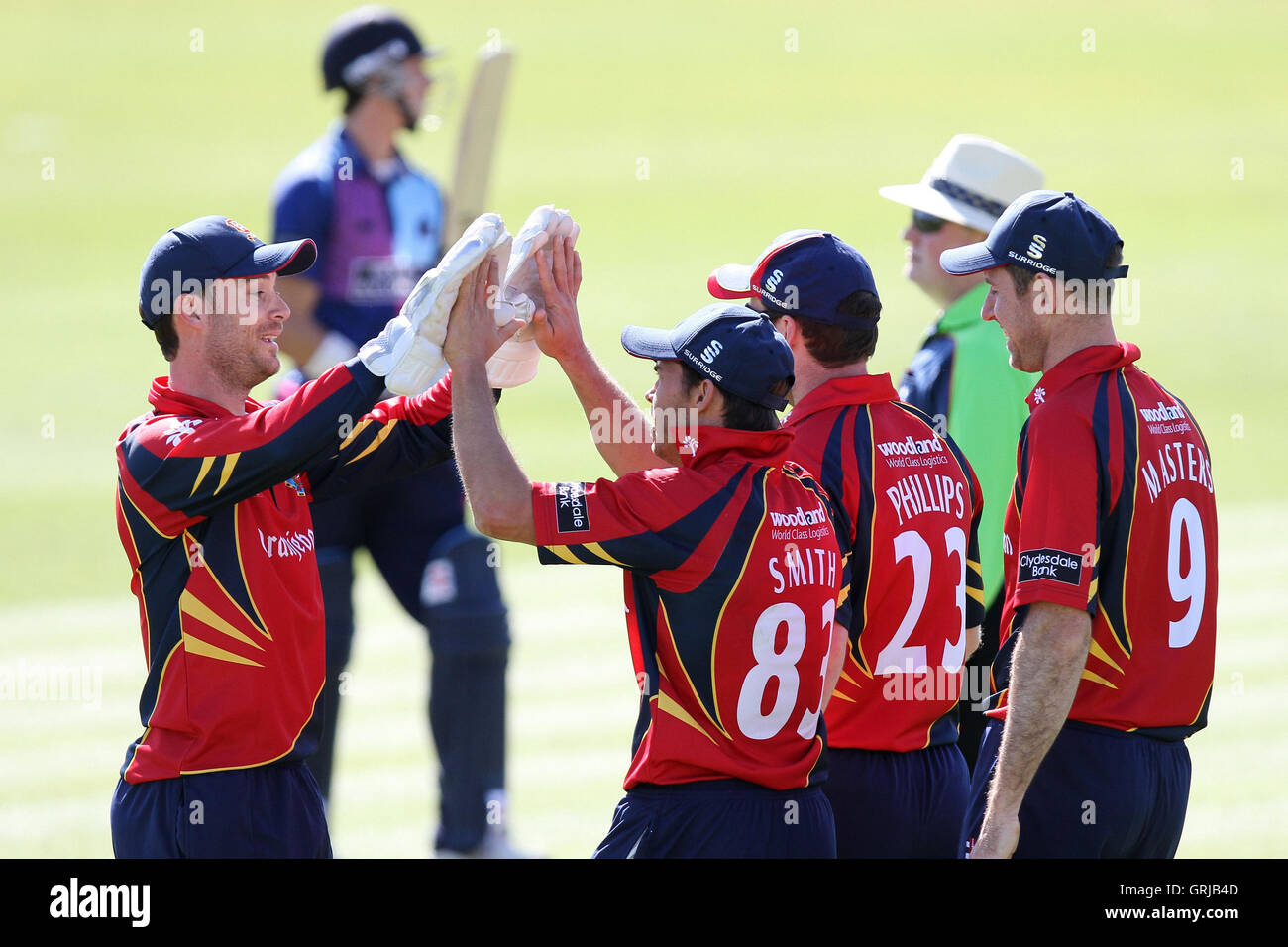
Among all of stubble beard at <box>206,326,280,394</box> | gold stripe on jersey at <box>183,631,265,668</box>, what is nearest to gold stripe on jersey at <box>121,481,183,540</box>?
gold stripe on jersey at <box>183,631,265,668</box>

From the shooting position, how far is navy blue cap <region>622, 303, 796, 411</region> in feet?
12.7

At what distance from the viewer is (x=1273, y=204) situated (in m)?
25.3

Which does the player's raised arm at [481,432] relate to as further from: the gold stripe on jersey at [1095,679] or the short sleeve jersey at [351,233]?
the short sleeve jersey at [351,233]

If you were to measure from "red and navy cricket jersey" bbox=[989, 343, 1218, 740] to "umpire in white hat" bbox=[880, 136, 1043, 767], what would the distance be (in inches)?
56.3

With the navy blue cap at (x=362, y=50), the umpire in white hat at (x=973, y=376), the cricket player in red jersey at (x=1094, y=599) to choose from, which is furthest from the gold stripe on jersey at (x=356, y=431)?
the navy blue cap at (x=362, y=50)

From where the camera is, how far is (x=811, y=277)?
441cm

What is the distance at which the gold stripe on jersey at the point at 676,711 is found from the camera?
3840 mm

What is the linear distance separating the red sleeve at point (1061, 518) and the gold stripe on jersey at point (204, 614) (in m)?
1.79

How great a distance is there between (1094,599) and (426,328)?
5.33 feet

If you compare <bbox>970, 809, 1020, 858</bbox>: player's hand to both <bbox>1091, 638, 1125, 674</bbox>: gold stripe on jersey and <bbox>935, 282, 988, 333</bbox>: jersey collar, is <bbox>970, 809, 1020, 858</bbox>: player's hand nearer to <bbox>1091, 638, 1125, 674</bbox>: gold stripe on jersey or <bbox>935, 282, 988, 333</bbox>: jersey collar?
<bbox>1091, 638, 1125, 674</bbox>: gold stripe on jersey

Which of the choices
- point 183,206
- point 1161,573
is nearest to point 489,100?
point 1161,573

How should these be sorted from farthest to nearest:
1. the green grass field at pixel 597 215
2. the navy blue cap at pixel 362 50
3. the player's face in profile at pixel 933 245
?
the green grass field at pixel 597 215, the navy blue cap at pixel 362 50, the player's face in profile at pixel 933 245

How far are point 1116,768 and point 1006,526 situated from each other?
2.14ft
